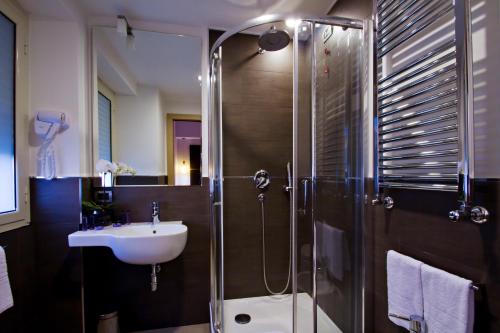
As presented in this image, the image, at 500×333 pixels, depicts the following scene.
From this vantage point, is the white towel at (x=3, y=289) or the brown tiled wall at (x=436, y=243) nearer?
the brown tiled wall at (x=436, y=243)

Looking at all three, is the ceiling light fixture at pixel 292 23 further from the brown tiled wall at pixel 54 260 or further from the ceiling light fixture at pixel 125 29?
the brown tiled wall at pixel 54 260

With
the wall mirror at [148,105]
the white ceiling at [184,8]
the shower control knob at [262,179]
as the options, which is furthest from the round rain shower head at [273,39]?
the shower control knob at [262,179]

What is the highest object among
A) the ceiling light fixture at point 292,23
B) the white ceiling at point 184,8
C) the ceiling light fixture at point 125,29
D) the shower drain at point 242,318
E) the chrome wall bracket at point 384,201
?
the white ceiling at point 184,8

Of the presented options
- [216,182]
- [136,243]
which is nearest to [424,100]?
[216,182]

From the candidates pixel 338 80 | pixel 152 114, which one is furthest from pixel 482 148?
pixel 152 114

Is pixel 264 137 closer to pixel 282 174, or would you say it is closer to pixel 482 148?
pixel 282 174

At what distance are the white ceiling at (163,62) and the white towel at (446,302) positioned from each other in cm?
192

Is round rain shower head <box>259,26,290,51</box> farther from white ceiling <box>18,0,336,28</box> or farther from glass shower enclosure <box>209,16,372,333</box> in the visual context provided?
white ceiling <box>18,0,336,28</box>

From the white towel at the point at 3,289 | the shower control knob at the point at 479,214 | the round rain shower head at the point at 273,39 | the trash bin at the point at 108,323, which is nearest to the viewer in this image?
the shower control knob at the point at 479,214

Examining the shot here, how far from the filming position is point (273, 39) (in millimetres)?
1722

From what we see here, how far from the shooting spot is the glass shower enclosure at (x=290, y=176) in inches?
57.1

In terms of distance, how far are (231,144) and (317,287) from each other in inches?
48.8

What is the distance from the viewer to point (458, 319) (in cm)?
85

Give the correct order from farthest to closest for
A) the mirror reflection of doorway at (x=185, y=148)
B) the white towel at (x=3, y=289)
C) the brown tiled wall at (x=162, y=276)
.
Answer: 1. the mirror reflection of doorway at (x=185, y=148)
2. the brown tiled wall at (x=162, y=276)
3. the white towel at (x=3, y=289)
